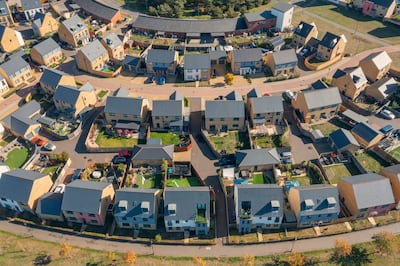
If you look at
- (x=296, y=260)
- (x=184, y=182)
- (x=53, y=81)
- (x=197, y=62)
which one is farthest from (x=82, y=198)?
(x=197, y=62)

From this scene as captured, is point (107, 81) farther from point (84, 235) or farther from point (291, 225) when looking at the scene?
point (291, 225)

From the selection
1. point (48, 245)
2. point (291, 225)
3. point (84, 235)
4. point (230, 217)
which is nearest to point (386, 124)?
point (291, 225)

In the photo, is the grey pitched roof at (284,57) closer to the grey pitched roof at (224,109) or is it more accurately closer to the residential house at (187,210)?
the grey pitched roof at (224,109)

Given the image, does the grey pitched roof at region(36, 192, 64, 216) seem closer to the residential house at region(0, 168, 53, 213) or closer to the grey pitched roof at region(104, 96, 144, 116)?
the residential house at region(0, 168, 53, 213)

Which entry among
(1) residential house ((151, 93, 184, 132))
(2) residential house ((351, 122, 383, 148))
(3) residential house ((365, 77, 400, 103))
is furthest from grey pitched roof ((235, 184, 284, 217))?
(3) residential house ((365, 77, 400, 103))

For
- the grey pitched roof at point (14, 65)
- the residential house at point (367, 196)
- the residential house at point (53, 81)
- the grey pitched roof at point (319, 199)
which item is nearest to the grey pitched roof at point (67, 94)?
the residential house at point (53, 81)

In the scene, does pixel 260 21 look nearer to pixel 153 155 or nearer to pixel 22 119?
pixel 153 155
